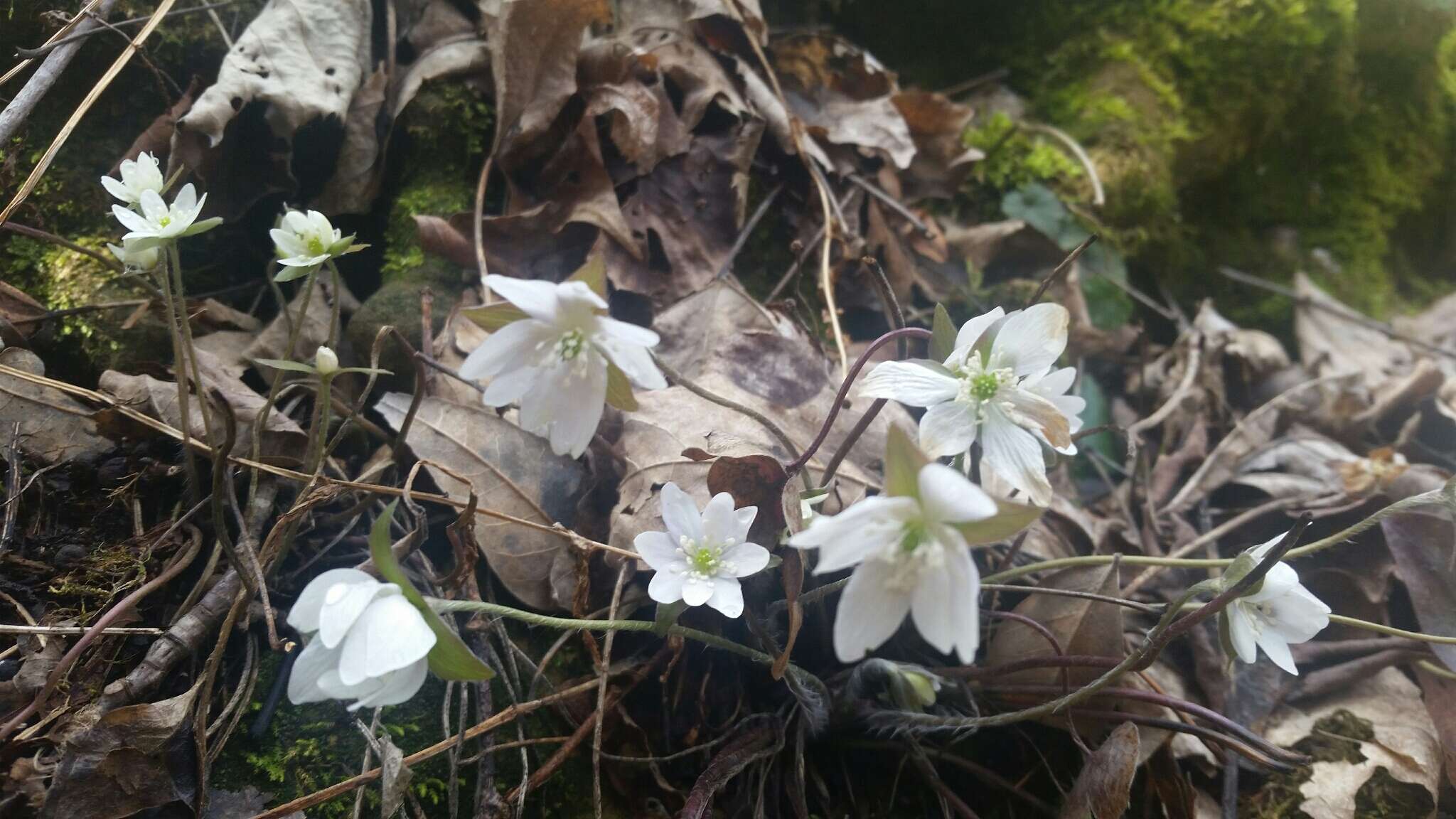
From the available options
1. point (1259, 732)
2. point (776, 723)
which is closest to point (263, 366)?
point (776, 723)

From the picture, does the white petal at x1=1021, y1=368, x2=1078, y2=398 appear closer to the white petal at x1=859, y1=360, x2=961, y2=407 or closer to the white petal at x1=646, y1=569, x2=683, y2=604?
the white petal at x1=859, y1=360, x2=961, y2=407

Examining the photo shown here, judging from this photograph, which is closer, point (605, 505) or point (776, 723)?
point (776, 723)

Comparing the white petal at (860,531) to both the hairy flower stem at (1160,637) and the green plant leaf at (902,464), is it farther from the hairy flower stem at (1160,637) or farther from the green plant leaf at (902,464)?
the hairy flower stem at (1160,637)

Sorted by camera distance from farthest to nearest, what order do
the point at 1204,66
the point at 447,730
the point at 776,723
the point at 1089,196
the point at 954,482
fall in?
1. the point at 1204,66
2. the point at 1089,196
3. the point at 776,723
4. the point at 447,730
5. the point at 954,482

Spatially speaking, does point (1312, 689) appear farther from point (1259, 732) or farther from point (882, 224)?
point (882, 224)

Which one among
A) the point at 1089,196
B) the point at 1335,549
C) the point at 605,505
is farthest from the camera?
the point at 1089,196

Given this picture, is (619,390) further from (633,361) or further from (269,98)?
(269,98)

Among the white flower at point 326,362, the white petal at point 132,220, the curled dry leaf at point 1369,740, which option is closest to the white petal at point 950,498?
the white flower at point 326,362

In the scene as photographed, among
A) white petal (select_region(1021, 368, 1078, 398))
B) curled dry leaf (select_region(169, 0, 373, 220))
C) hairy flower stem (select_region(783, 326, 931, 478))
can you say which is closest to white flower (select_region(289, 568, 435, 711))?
hairy flower stem (select_region(783, 326, 931, 478))
